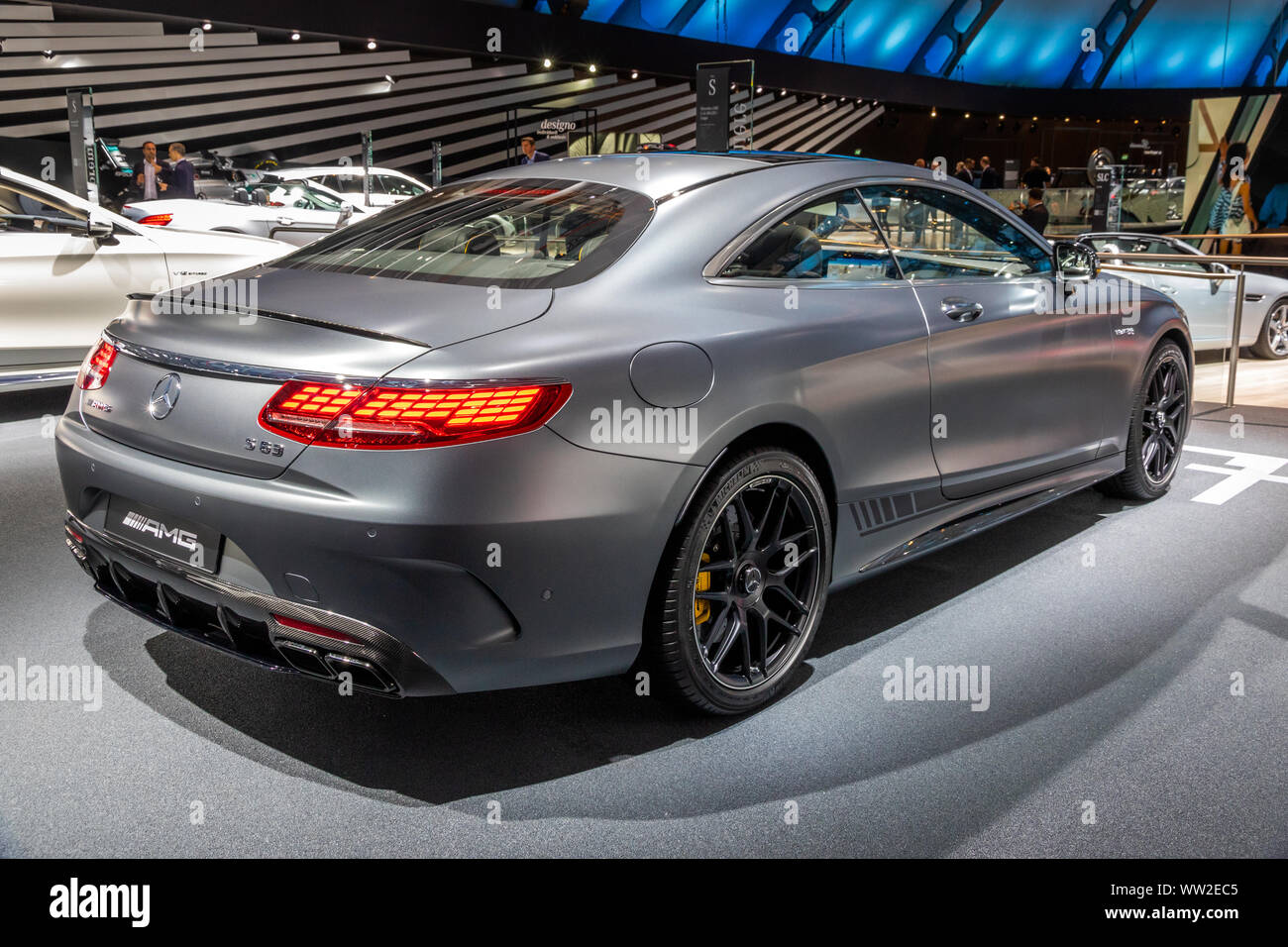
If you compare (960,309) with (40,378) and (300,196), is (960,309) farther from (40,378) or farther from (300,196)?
(300,196)

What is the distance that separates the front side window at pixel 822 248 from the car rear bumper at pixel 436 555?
2.35 ft

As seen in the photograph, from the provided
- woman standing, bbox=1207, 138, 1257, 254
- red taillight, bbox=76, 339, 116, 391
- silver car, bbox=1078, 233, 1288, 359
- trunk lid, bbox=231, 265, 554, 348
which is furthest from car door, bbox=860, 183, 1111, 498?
woman standing, bbox=1207, 138, 1257, 254

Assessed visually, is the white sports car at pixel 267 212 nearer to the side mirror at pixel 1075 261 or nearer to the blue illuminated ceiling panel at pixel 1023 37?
the side mirror at pixel 1075 261

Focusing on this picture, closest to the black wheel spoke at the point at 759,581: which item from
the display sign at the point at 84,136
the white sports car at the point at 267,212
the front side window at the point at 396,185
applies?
the white sports car at the point at 267,212

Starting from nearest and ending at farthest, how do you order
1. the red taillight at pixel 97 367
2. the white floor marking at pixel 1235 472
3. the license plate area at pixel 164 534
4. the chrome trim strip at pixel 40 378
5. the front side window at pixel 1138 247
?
1. the license plate area at pixel 164 534
2. the red taillight at pixel 97 367
3. the white floor marking at pixel 1235 472
4. the chrome trim strip at pixel 40 378
5. the front side window at pixel 1138 247

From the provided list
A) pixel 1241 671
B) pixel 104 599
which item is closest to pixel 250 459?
pixel 104 599

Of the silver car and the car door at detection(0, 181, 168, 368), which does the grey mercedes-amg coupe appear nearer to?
the car door at detection(0, 181, 168, 368)

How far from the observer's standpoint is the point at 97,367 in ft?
9.11

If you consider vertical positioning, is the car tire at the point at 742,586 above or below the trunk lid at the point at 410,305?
below

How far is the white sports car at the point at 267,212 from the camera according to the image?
994 cm

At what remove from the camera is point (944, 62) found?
3681cm

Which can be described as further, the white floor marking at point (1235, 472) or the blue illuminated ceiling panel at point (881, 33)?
the blue illuminated ceiling panel at point (881, 33)

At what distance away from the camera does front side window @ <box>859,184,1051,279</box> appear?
3428mm
